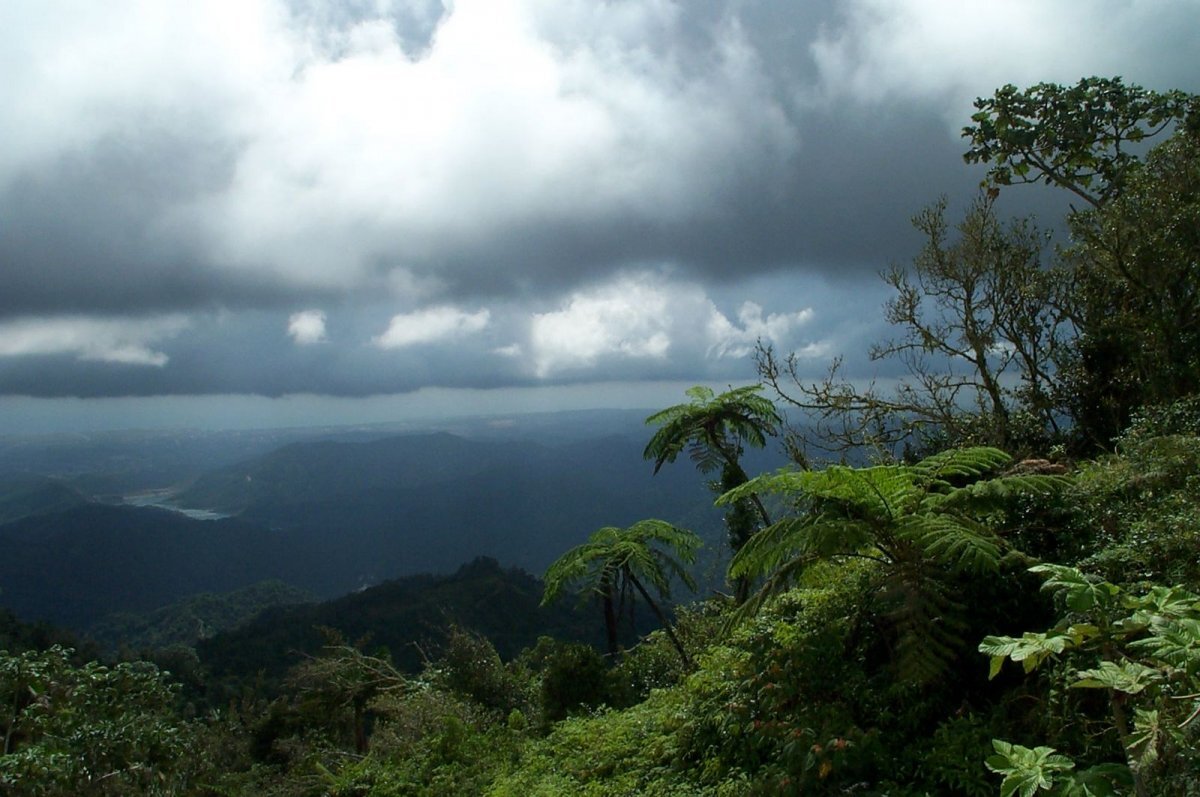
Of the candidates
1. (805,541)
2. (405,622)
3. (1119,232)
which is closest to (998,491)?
(805,541)

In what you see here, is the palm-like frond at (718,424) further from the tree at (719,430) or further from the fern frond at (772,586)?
the fern frond at (772,586)

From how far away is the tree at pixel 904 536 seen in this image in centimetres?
372

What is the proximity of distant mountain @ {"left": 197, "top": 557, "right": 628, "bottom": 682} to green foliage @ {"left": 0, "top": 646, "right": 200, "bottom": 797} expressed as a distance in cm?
4575

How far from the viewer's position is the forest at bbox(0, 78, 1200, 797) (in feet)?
10.1

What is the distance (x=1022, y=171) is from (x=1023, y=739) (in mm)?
9168

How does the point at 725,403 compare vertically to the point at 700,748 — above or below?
above

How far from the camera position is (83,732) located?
278 inches

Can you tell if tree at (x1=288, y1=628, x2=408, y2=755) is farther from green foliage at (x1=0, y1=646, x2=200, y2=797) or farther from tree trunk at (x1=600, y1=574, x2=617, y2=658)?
green foliage at (x1=0, y1=646, x2=200, y2=797)

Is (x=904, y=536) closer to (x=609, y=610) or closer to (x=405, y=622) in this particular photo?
(x=609, y=610)

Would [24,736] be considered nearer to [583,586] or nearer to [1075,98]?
[583,586]

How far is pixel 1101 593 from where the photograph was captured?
2391mm

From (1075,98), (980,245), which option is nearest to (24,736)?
(980,245)

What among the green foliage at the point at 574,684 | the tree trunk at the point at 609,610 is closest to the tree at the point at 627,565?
the tree trunk at the point at 609,610

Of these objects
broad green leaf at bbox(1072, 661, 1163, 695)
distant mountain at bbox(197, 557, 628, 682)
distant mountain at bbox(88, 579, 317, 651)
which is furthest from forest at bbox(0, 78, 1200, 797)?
distant mountain at bbox(88, 579, 317, 651)
